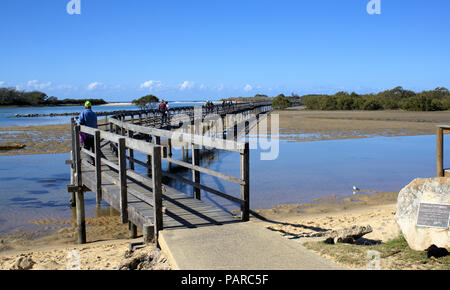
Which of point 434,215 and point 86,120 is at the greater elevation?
point 86,120

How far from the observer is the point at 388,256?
5.44 metres

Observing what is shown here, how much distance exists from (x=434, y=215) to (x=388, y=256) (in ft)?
2.76

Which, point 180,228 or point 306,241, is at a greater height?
point 180,228

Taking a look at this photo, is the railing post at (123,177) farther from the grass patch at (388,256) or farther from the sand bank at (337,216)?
the sand bank at (337,216)

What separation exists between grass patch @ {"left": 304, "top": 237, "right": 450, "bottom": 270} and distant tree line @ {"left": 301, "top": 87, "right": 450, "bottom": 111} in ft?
199

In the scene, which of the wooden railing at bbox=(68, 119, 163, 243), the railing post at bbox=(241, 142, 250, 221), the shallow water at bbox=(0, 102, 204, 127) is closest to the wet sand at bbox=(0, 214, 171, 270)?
the wooden railing at bbox=(68, 119, 163, 243)

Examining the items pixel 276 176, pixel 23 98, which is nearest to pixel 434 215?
pixel 276 176

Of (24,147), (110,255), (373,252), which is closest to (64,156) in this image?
(24,147)

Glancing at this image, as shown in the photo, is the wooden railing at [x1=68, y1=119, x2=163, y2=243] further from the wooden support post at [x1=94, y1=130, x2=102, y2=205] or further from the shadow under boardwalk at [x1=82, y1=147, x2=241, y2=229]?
the shadow under boardwalk at [x1=82, y1=147, x2=241, y2=229]

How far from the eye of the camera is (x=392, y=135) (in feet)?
101

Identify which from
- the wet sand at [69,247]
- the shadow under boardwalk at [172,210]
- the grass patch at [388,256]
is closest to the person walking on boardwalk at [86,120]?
the wet sand at [69,247]

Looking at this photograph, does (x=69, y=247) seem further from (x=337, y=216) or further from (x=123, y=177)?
(x=337, y=216)
